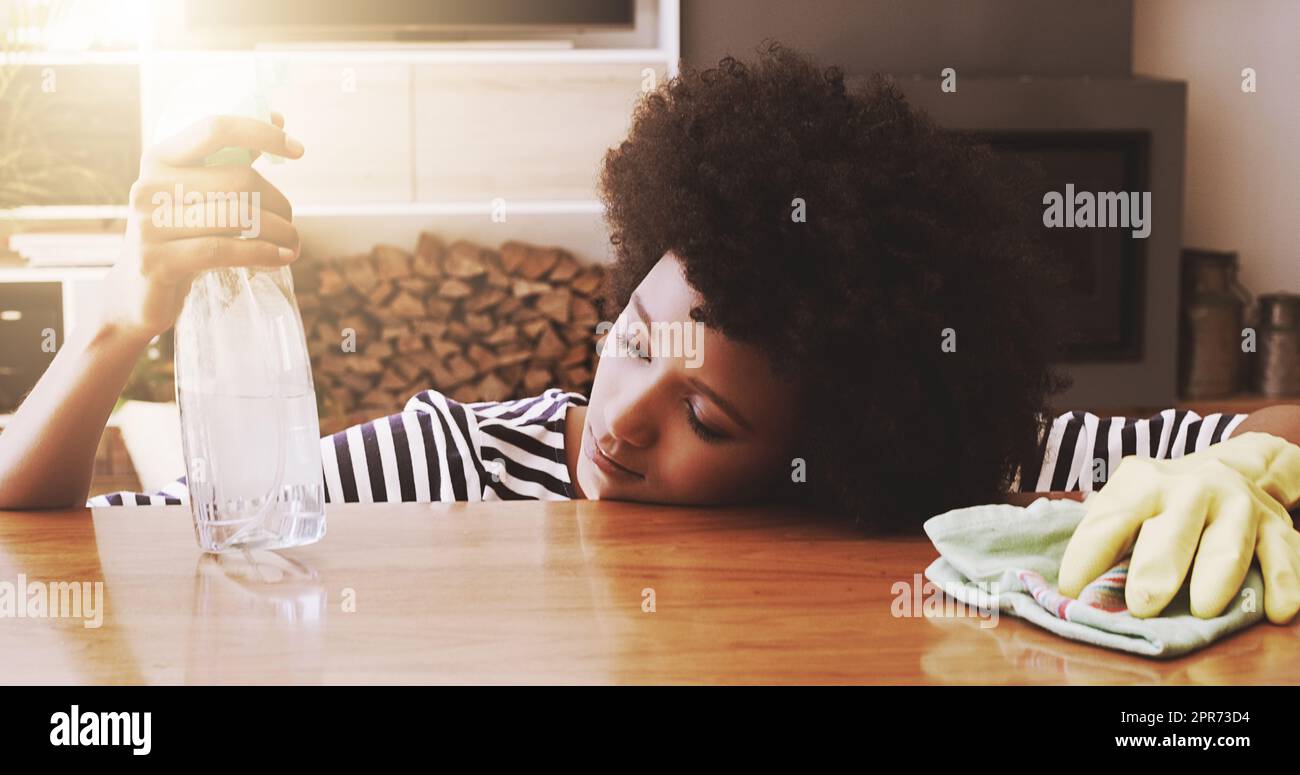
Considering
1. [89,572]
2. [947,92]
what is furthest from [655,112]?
[947,92]

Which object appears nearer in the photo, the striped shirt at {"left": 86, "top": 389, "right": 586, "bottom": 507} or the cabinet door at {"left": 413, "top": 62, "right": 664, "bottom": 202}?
the striped shirt at {"left": 86, "top": 389, "right": 586, "bottom": 507}

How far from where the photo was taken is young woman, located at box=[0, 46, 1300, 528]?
87 centimetres

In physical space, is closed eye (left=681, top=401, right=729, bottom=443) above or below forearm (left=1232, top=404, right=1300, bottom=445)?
above

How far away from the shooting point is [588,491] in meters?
1.01

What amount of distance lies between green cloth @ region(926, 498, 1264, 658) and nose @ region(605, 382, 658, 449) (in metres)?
0.26

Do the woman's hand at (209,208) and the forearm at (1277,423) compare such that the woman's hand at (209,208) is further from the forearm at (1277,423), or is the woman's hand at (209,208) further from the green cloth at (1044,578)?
the forearm at (1277,423)

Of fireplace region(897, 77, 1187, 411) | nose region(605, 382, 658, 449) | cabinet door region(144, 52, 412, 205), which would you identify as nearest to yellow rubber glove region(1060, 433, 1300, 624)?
nose region(605, 382, 658, 449)

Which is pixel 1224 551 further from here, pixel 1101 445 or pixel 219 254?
pixel 1101 445

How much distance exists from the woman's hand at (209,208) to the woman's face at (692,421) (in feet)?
0.93

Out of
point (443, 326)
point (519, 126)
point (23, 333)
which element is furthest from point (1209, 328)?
point (23, 333)

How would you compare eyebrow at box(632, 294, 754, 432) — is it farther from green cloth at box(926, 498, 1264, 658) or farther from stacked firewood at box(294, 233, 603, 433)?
stacked firewood at box(294, 233, 603, 433)

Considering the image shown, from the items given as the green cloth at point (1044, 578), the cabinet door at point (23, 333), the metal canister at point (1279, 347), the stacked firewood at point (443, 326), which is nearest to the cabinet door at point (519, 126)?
the stacked firewood at point (443, 326)
